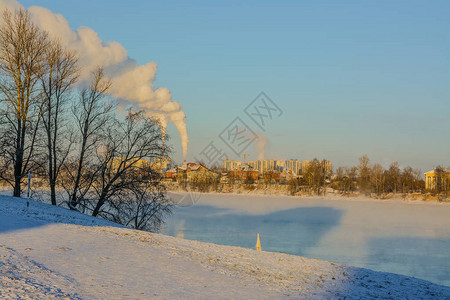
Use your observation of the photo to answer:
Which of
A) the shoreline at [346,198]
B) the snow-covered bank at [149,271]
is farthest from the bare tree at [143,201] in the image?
the shoreline at [346,198]

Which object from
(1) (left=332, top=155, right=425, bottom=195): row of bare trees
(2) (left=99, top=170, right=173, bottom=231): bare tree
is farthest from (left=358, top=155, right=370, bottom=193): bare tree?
(2) (left=99, top=170, right=173, bottom=231): bare tree

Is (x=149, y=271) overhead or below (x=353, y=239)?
overhead

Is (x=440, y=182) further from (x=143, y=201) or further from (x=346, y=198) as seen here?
(x=143, y=201)

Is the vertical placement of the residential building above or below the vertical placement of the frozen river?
above

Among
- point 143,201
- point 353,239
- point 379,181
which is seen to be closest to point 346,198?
point 379,181

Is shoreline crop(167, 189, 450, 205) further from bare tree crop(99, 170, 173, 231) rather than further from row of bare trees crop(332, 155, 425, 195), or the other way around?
bare tree crop(99, 170, 173, 231)

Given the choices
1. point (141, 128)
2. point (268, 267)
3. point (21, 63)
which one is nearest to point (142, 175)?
point (141, 128)

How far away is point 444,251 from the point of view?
2970 centimetres

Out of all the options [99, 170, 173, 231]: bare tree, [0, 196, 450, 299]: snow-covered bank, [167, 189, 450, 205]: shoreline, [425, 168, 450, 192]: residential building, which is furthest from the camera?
[425, 168, 450, 192]: residential building

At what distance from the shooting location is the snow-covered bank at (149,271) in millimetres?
9836

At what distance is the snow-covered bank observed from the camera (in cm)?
984

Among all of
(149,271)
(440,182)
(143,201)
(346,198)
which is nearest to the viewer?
(149,271)

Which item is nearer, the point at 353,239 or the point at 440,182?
the point at 353,239

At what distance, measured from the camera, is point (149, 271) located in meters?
12.1
